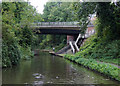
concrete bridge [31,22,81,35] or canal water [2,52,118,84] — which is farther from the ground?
concrete bridge [31,22,81,35]

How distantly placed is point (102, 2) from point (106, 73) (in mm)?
8937

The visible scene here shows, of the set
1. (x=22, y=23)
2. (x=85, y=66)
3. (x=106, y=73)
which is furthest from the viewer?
(x=22, y=23)

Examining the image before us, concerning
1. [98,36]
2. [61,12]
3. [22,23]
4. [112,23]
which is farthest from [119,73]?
[61,12]

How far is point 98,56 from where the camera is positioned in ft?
65.7

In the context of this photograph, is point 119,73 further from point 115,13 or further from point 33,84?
point 115,13

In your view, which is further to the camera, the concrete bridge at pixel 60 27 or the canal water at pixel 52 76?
the concrete bridge at pixel 60 27

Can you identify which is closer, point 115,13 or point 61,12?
point 115,13

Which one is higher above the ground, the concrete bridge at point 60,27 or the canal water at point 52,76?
the concrete bridge at point 60,27

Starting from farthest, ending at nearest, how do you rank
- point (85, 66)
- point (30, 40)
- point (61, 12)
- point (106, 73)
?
point (61, 12) < point (30, 40) < point (85, 66) < point (106, 73)

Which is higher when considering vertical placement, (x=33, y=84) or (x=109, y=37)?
(x=109, y=37)

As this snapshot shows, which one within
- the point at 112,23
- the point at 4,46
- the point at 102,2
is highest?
the point at 102,2

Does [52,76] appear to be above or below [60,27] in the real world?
below

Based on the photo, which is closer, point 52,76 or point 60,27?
point 52,76

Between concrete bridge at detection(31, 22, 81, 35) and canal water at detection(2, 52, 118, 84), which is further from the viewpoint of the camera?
concrete bridge at detection(31, 22, 81, 35)
